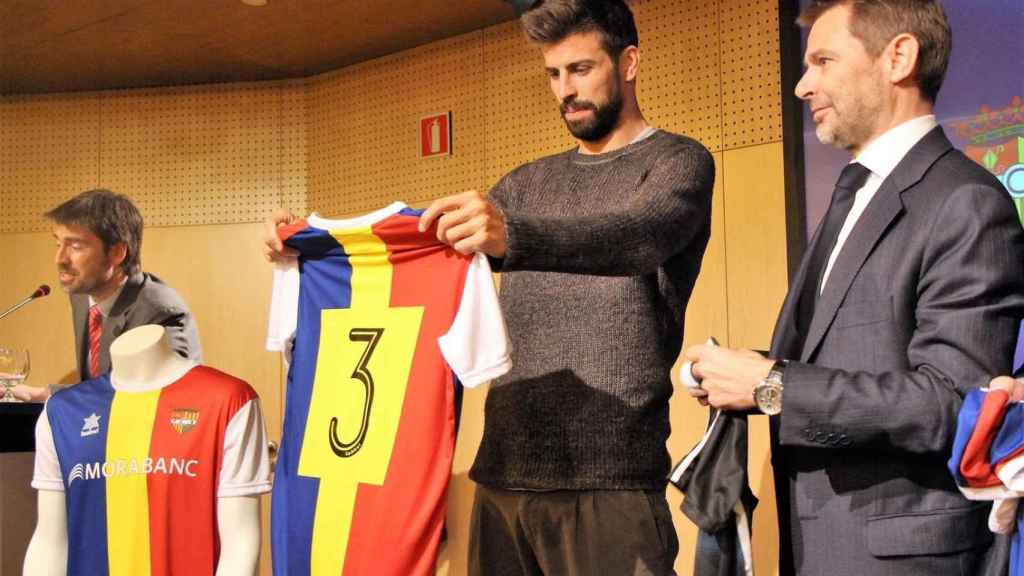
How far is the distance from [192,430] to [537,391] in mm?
809

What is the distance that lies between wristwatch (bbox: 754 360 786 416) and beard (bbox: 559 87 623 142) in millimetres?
850

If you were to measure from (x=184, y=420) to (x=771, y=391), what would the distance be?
137 cm

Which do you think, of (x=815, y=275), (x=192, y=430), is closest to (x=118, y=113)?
(x=192, y=430)

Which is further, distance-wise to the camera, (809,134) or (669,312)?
(809,134)

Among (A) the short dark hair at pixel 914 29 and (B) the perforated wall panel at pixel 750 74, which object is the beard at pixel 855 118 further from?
(B) the perforated wall panel at pixel 750 74

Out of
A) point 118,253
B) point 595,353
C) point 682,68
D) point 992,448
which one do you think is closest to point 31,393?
point 118,253

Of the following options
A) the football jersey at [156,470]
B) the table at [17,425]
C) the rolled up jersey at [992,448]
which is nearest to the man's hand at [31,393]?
the table at [17,425]

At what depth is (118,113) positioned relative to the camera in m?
6.72

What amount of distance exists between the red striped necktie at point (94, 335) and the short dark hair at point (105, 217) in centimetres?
22

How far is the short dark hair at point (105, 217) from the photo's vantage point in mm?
3895

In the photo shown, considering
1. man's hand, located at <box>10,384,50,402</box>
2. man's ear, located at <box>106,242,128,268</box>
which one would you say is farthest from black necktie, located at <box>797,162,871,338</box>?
man's hand, located at <box>10,384,50,402</box>

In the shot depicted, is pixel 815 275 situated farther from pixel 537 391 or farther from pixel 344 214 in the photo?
pixel 344 214

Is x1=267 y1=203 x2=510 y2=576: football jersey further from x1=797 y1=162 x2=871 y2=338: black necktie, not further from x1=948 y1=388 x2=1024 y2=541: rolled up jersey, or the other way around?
x1=948 y1=388 x2=1024 y2=541: rolled up jersey

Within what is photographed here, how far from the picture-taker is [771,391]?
1.79m
